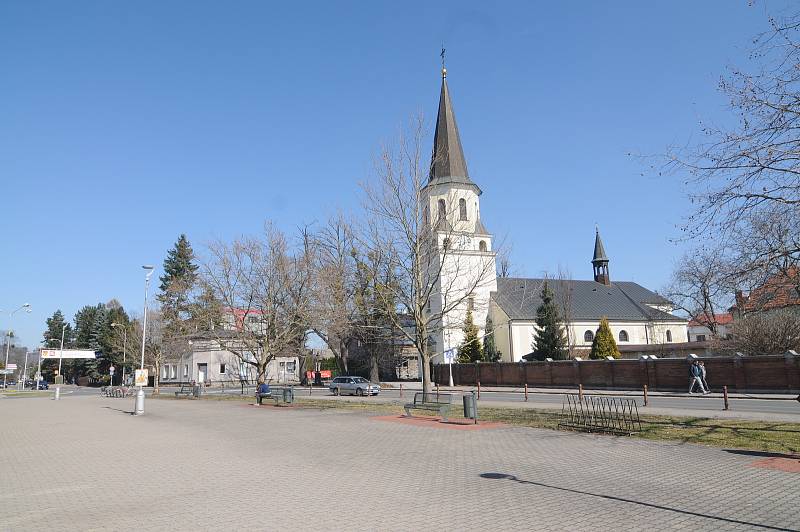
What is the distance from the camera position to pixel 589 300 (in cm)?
6950

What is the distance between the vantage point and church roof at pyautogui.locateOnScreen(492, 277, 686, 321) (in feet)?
212

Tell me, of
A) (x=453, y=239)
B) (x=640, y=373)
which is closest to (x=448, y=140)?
(x=640, y=373)

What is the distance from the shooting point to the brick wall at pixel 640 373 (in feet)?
103

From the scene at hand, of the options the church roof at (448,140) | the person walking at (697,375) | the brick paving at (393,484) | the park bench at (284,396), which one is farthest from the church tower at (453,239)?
the person walking at (697,375)

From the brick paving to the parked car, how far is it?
23.6 meters

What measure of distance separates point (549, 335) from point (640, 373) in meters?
15.2

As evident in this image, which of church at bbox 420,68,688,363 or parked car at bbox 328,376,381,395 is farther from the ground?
church at bbox 420,68,688,363

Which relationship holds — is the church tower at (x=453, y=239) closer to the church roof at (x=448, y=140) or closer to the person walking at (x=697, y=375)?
the church roof at (x=448, y=140)

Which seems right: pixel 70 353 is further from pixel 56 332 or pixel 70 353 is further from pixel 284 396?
pixel 284 396

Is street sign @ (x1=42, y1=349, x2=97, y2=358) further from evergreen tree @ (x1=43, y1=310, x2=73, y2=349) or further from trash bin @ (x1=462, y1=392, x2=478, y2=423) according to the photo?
trash bin @ (x1=462, y1=392, x2=478, y2=423)

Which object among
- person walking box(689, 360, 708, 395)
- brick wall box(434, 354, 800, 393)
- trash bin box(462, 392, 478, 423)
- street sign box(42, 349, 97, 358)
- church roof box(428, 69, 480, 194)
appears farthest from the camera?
street sign box(42, 349, 97, 358)

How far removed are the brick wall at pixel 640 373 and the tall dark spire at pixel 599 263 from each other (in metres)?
34.2

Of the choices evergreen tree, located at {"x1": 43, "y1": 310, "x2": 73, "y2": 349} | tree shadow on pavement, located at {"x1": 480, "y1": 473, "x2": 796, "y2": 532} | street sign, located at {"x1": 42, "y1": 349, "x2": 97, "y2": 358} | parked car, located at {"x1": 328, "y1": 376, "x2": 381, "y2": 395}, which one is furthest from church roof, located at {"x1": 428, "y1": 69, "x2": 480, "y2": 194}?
evergreen tree, located at {"x1": 43, "y1": 310, "x2": 73, "y2": 349}

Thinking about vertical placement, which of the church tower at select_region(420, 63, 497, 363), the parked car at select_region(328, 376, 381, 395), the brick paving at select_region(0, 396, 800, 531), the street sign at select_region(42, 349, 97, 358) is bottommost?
the brick paving at select_region(0, 396, 800, 531)
